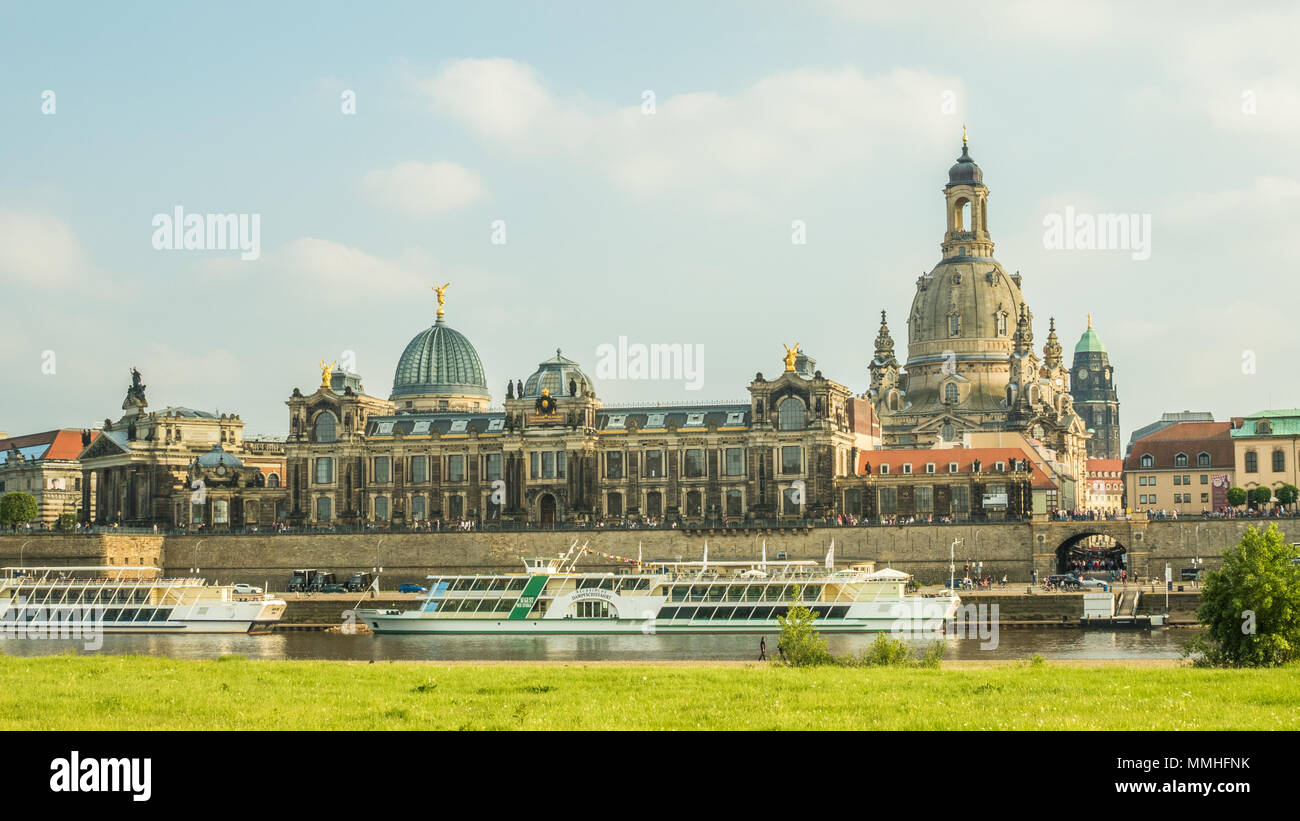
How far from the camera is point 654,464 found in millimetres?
121312

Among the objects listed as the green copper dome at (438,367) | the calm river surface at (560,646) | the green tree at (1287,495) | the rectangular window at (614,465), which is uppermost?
the green copper dome at (438,367)

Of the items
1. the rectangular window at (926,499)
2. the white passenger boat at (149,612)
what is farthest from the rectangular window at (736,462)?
the white passenger boat at (149,612)

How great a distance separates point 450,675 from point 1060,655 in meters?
32.8

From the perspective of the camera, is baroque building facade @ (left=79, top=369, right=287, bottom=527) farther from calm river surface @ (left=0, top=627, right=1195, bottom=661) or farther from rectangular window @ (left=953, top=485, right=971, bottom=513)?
rectangular window @ (left=953, top=485, right=971, bottom=513)

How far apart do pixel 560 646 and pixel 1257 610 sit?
3934 centimetres

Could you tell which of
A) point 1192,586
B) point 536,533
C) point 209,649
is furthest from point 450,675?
point 536,533

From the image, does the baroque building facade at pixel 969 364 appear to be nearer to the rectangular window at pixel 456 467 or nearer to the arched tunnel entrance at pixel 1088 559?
the arched tunnel entrance at pixel 1088 559

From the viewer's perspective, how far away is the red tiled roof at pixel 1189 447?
130m

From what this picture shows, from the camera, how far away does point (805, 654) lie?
44188 millimetres

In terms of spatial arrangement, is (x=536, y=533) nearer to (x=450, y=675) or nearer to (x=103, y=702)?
(x=450, y=675)

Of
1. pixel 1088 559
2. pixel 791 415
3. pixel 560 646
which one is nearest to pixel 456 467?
pixel 791 415

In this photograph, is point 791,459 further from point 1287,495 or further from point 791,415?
point 1287,495

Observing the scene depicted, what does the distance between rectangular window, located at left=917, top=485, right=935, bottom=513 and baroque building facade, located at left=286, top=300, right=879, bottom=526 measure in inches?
249

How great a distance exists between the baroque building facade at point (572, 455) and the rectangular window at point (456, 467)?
0.08 m
